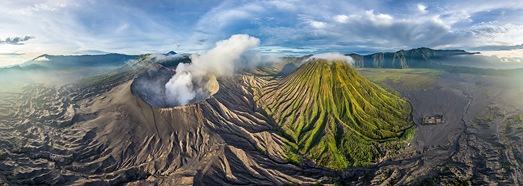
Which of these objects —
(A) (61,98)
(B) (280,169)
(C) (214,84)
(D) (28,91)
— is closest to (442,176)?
(B) (280,169)

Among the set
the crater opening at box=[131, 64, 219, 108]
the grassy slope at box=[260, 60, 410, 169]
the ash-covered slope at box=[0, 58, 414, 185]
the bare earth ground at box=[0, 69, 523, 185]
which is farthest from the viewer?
the crater opening at box=[131, 64, 219, 108]

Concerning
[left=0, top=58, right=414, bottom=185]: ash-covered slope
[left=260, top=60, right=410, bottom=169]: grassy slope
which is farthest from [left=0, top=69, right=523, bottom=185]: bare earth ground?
[left=260, top=60, right=410, bottom=169]: grassy slope

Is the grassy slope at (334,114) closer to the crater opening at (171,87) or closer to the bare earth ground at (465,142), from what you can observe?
the bare earth ground at (465,142)

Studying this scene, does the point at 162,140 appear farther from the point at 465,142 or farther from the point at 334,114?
the point at 465,142

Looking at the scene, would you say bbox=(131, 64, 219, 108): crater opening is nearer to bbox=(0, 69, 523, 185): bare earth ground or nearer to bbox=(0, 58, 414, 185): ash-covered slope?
bbox=(0, 58, 414, 185): ash-covered slope

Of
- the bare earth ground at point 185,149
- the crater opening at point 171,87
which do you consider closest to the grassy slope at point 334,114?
the bare earth ground at point 185,149

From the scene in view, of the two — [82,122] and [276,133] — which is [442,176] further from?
[82,122]
